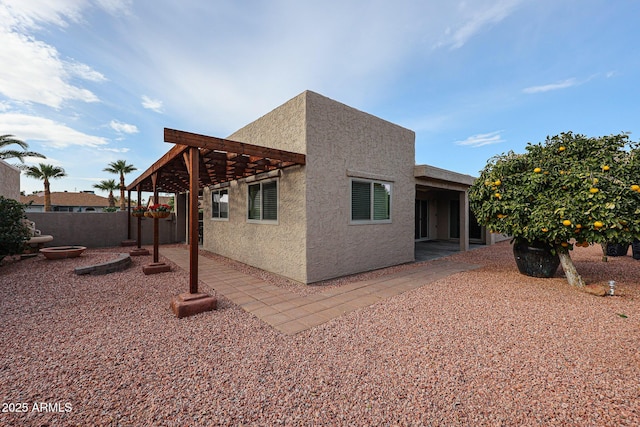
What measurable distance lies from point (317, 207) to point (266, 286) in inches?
77.6

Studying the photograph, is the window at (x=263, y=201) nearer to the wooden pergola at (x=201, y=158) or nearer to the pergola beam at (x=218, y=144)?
the wooden pergola at (x=201, y=158)

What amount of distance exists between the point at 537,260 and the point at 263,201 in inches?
263

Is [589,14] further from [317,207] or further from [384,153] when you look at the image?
[317,207]

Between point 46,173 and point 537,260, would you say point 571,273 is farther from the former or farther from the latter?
point 46,173

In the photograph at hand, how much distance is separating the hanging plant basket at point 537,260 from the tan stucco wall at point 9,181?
637 inches

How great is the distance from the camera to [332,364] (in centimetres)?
244

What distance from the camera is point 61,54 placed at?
6.45 meters

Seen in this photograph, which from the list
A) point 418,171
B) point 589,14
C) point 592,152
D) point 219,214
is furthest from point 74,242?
point 589,14

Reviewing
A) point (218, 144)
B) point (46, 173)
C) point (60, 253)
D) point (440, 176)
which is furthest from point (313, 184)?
point (46, 173)

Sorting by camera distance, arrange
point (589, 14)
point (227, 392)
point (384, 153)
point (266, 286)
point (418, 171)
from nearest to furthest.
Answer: point (227, 392) → point (266, 286) → point (589, 14) → point (384, 153) → point (418, 171)

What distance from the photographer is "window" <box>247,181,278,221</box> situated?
20.7 ft

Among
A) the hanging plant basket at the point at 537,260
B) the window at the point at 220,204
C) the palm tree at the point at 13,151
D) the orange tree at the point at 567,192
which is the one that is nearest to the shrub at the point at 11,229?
the window at the point at 220,204

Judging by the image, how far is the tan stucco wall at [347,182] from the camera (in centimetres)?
538

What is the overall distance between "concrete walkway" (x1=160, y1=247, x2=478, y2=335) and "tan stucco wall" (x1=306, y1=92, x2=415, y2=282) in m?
0.74
